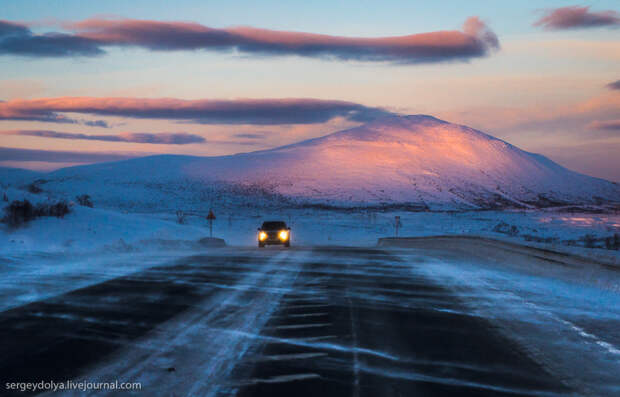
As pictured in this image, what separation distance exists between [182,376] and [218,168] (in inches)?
7317

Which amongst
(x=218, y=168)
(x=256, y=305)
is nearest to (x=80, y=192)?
(x=218, y=168)

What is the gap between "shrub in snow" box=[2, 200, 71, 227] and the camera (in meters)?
28.5

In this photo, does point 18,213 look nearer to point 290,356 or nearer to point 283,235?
point 283,235

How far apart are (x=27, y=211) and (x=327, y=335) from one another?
23604 millimetres

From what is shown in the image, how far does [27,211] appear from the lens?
97.3 ft

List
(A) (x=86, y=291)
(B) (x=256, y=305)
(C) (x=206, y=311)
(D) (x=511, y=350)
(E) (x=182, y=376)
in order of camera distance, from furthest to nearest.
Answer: (A) (x=86, y=291) → (B) (x=256, y=305) → (C) (x=206, y=311) → (D) (x=511, y=350) → (E) (x=182, y=376)

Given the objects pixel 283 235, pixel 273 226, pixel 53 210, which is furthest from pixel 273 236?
pixel 53 210

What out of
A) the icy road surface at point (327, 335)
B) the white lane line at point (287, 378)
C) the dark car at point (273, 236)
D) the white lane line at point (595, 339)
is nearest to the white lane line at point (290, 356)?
the icy road surface at point (327, 335)

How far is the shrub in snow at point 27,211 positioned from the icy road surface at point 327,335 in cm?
1320

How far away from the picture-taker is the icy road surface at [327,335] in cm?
731

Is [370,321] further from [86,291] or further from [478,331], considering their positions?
[86,291]

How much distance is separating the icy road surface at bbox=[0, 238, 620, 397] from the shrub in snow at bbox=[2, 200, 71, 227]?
43.3ft

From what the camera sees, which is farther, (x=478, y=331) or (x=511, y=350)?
(x=478, y=331)

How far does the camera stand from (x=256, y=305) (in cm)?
1269
